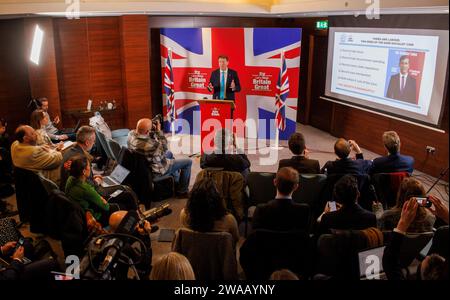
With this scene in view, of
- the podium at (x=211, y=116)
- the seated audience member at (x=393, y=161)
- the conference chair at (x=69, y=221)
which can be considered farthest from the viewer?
the podium at (x=211, y=116)

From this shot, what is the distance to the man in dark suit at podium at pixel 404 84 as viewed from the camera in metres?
6.06

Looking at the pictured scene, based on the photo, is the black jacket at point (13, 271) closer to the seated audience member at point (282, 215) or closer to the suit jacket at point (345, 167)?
the seated audience member at point (282, 215)

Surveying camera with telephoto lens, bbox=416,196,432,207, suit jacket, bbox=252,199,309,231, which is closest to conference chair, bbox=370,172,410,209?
camera with telephoto lens, bbox=416,196,432,207

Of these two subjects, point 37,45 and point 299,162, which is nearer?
point 299,162

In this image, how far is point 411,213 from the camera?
2.44 m

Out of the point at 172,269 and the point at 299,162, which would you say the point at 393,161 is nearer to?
the point at 299,162

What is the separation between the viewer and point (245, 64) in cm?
753

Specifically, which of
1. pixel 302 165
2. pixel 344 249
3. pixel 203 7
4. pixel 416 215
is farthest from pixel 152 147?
pixel 203 7

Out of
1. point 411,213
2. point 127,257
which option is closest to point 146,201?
point 127,257

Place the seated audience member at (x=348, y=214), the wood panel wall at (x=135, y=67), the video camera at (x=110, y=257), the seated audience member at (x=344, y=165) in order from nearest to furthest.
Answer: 1. the video camera at (x=110, y=257)
2. the seated audience member at (x=348, y=214)
3. the seated audience member at (x=344, y=165)
4. the wood panel wall at (x=135, y=67)

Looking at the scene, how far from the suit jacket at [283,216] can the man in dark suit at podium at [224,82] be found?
14.9 ft

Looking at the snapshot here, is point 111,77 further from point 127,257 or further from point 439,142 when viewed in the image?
point 127,257

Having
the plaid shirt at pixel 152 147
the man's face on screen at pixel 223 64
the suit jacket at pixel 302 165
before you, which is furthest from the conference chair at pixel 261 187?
the man's face on screen at pixel 223 64

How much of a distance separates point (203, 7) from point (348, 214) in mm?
5145
